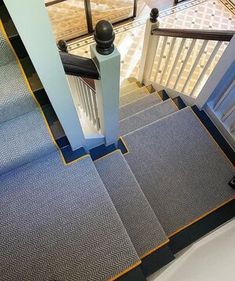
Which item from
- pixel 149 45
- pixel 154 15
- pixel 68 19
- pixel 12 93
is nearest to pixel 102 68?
pixel 12 93

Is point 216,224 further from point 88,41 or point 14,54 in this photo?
point 88,41

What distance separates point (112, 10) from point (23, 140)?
11.7ft

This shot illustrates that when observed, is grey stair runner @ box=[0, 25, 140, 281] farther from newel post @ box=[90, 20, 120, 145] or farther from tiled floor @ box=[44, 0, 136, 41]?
tiled floor @ box=[44, 0, 136, 41]

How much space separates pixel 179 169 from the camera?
1938 mm

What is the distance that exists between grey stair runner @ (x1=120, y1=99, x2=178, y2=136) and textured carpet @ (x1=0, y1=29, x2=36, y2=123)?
1043 millimetres

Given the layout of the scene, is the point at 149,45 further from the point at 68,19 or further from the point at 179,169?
the point at 68,19

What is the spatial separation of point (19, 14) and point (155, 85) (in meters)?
2.39

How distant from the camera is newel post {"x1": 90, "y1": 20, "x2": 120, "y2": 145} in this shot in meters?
0.88

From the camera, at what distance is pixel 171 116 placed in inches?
85.5

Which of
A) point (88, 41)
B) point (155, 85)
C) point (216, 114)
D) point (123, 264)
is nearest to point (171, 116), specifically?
point (216, 114)

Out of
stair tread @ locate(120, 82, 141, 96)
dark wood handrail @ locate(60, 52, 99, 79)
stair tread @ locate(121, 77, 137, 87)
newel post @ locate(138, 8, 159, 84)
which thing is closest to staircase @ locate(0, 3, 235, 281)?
dark wood handrail @ locate(60, 52, 99, 79)

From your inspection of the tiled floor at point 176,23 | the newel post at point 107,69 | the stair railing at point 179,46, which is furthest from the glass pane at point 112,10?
the newel post at point 107,69

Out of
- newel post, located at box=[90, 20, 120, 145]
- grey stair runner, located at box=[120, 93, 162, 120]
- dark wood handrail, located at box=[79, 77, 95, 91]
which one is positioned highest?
grey stair runner, located at box=[120, 93, 162, 120]

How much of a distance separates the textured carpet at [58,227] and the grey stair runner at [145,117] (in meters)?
0.82
